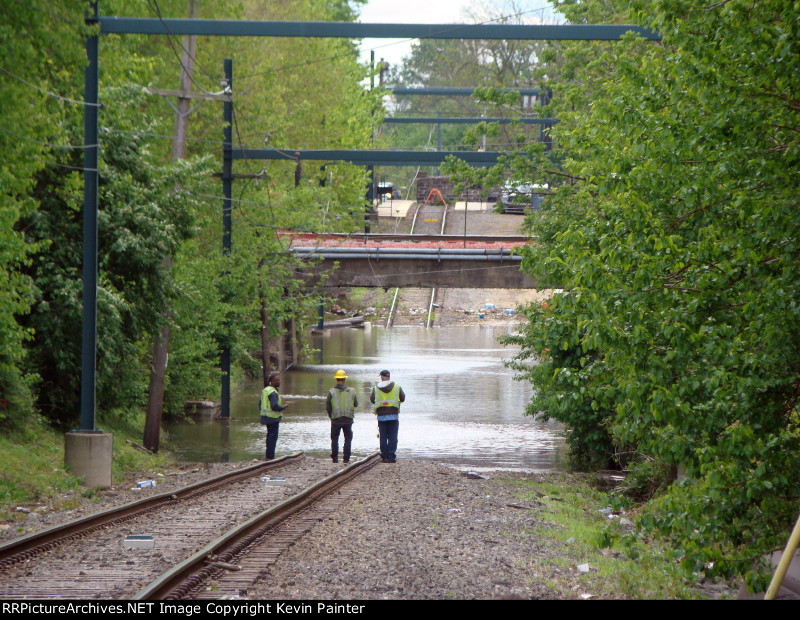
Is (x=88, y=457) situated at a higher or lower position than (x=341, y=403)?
lower

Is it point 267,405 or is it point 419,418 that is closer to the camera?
point 267,405

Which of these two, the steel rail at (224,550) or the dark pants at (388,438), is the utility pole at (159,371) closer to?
the dark pants at (388,438)

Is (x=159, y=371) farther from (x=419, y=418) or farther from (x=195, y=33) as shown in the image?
(x=195, y=33)

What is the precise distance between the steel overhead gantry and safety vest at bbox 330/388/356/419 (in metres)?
4.79

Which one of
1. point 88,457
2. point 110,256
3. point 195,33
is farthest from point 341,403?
point 195,33

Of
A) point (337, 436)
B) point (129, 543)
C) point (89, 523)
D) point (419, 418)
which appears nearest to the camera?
point (129, 543)

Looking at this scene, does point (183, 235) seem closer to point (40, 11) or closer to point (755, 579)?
point (40, 11)

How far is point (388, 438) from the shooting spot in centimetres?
2159

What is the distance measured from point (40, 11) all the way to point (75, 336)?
9.56 meters

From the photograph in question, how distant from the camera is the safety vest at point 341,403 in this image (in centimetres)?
2061

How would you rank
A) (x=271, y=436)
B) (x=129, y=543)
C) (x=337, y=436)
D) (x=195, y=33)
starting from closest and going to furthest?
(x=129, y=543), (x=195, y=33), (x=337, y=436), (x=271, y=436)

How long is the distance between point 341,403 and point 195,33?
778 cm

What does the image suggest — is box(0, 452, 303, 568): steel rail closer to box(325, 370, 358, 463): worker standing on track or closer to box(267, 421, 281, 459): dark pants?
box(325, 370, 358, 463): worker standing on track

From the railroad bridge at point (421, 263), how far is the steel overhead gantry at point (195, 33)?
21935mm
